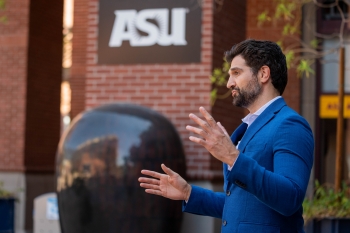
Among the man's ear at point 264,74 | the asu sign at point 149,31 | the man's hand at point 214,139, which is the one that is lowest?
the man's hand at point 214,139

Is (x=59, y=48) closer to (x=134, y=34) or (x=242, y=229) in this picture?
(x=134, y=34)

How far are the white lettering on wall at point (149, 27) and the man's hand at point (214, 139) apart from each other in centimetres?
652

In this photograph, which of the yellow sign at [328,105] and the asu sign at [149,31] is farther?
the yellow sign at [328,105]

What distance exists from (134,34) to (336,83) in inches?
131

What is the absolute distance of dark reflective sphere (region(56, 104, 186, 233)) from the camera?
24.9 feet

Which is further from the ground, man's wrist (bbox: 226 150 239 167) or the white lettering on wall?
the white lettering on wall

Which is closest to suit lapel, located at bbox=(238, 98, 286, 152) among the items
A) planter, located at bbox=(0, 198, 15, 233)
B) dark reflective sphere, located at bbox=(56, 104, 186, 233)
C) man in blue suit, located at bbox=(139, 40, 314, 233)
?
man in blue suit, located at bbox=(139, 40, 314, 233)

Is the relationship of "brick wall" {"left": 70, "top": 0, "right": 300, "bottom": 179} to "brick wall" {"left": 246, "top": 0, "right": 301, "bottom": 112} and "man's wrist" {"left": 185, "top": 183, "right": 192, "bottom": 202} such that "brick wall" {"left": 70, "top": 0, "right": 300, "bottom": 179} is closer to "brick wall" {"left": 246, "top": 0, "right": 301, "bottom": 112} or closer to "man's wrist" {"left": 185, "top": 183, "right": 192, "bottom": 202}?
"brick wall" {"left": 246, "top": 0, "right": 301, "bottom": 112}

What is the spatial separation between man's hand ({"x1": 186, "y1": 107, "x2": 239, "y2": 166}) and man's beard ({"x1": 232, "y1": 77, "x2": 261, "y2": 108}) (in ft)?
1.33

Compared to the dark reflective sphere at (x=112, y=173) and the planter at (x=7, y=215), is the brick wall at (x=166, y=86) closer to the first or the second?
the dark reflective sphere at (x=112, y=173)

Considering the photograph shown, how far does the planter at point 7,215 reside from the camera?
34.4 feet

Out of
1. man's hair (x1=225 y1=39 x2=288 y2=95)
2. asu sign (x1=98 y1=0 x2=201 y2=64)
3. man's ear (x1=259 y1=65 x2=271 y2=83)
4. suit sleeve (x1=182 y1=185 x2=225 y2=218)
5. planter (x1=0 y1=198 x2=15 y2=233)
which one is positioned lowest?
planter (x1=0 y1=198 x2=15 y2=233)

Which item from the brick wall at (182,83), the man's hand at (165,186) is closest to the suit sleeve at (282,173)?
the man's hand at (165,186)

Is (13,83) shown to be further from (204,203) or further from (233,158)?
(233,158)
